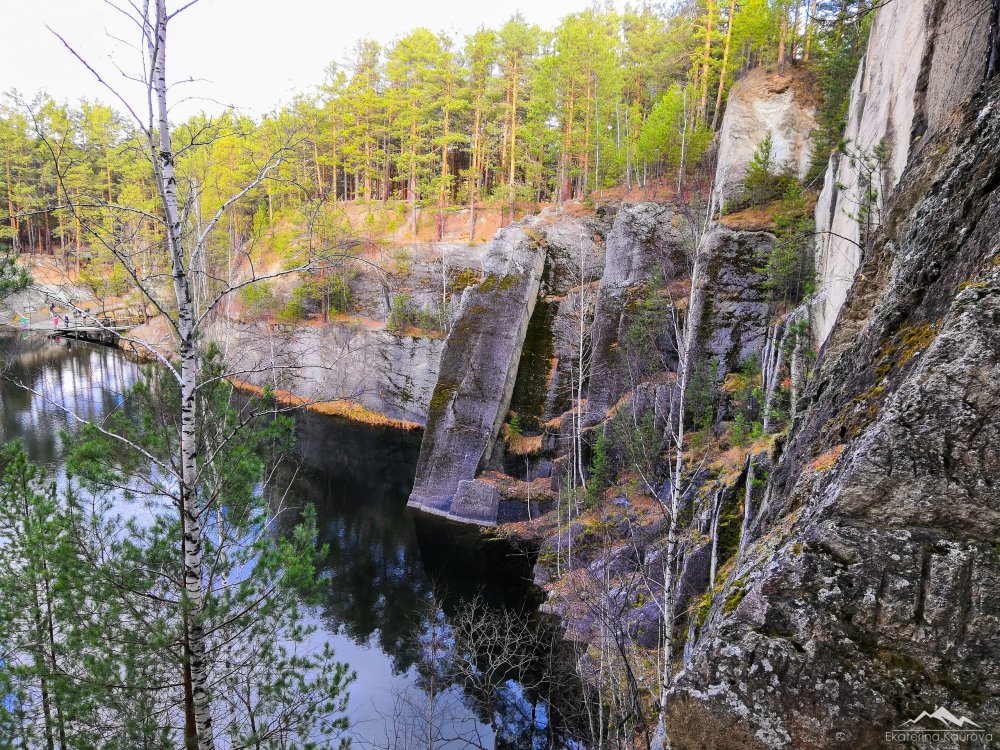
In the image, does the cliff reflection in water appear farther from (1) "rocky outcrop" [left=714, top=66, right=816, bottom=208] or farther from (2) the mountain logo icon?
(1) "rocky outcrop" [left=714, top=66, right=816, bottom=208]

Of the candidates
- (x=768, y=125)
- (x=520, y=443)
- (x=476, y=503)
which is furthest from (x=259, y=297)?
(x=768, y=125)

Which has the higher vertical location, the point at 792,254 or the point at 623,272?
the point at 792,254

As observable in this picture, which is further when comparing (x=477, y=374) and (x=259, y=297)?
(x=259, y=297)

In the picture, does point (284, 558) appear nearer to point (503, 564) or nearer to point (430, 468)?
point (503, 564)

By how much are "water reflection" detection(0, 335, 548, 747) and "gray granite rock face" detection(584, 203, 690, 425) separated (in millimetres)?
6478

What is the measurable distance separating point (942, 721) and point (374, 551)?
54.3ft

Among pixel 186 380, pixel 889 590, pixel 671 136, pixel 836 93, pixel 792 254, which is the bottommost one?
pixel 889 590

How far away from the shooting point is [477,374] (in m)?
21.3

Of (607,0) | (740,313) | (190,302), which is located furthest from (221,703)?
(607,0)

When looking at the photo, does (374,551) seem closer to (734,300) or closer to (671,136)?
(734,300)

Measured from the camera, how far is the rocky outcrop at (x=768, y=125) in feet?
61.9

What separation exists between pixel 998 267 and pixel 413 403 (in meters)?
26.4

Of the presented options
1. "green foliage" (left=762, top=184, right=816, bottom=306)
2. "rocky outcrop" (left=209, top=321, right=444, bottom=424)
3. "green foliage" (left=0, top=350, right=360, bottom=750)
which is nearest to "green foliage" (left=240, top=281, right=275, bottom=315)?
"rocky outcrop" (left=209, top=321, right=444, bottom=424)

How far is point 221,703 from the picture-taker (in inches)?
456
